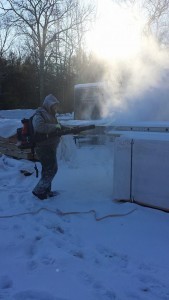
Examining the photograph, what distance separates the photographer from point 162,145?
Answer: 18.6 feet

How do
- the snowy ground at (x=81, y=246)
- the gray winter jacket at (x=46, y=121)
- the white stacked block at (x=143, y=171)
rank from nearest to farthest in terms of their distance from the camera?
1. the snowy ground at (x=81, y=246)
2. the white stacked block at (x=143, y=171)
3. the gray winter jacket at (x=46, y=121)

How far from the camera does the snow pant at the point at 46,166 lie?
6.70 metres

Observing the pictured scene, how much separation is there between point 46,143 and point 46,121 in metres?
0.34

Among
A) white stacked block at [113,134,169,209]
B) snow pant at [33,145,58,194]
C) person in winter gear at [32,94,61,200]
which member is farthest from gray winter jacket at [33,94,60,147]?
white stacked block at [113,134,169,209]

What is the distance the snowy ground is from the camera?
363 cm

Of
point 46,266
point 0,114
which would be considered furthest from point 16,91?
point 46,266

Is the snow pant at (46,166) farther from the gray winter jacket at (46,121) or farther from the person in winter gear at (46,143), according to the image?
the gray winter jacket at (46,121)

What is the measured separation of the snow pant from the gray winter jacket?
0.10 meters

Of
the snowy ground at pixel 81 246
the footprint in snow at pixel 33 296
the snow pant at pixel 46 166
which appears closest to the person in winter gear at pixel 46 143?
the snow pant at pixel 46 166

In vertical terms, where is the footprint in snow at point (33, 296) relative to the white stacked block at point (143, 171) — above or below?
below

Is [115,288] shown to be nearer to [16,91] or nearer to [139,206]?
[139,206]

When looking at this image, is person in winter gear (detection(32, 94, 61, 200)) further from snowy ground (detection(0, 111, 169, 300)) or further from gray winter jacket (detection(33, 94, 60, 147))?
snowy ground (detection(0, 111, 169, 300))

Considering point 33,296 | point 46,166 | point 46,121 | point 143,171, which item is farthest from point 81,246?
point 46,121

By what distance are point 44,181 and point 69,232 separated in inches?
67.7
